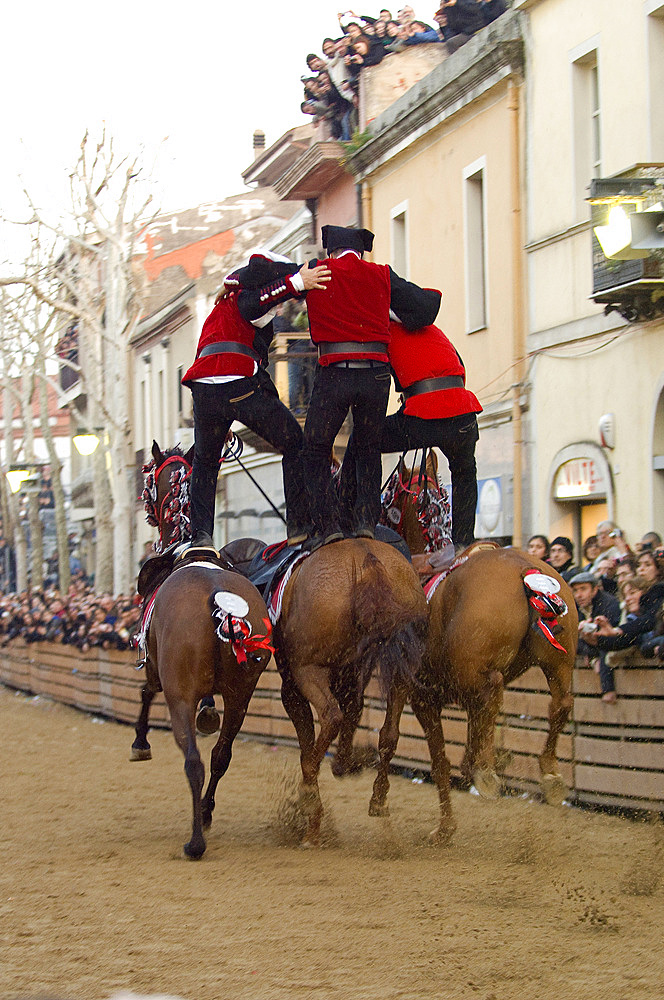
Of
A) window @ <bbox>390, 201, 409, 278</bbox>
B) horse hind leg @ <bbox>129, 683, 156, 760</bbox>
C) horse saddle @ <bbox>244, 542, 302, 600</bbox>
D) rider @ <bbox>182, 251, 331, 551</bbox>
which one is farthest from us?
window @ <bbox>390, 201, 409, 278</bbox>

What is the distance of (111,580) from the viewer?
102 feet

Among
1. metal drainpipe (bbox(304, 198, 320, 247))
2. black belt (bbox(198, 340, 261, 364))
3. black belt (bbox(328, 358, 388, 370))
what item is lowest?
black belt (bbox(328, 358, 388, 370))

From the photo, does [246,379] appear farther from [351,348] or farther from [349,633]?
[349,633]

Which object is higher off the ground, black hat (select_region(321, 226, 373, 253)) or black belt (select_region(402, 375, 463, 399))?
black hat (select_region(321, 226, 373, 253))

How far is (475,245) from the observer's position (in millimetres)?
20375

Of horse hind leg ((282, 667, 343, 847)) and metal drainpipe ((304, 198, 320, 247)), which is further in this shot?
metal drainpipe ((304, 198, 320, 247))

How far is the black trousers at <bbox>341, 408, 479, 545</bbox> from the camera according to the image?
29.5 ft

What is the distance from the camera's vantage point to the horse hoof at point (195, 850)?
8.51m

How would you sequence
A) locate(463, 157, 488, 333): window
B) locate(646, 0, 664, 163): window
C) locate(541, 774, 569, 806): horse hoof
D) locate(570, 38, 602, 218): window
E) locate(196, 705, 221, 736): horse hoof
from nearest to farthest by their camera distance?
locate(541, 774, 569, 806): horse hoof < locate(196, 705, 221, 736): horse hoof < locate(646, 0, 664, 163): window < locate(570, 38, 602, 218): window < locate(463, 157, 488, 333): window

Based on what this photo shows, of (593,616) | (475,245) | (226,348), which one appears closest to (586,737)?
(593,616)

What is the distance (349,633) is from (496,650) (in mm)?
817

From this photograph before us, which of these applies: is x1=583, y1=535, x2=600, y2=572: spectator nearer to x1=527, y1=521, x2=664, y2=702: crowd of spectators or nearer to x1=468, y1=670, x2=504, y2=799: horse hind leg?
x1=527, y1=521, x2=664, y2=702: crowd of spectators

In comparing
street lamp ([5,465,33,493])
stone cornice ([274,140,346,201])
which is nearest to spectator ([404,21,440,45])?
stone cornice ([274,140,346,201])

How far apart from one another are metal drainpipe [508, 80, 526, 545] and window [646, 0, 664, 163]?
10.8ft
